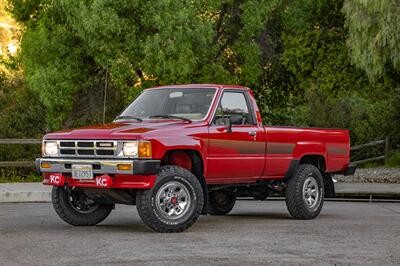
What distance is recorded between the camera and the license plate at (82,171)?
12172 millimetres

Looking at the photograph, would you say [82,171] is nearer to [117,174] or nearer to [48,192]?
[117,174]

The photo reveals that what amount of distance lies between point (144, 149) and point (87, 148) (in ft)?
2.93

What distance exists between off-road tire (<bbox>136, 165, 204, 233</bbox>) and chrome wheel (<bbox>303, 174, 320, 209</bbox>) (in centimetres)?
292

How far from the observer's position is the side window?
13.3 meters

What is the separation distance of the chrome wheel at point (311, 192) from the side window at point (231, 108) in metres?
1.69

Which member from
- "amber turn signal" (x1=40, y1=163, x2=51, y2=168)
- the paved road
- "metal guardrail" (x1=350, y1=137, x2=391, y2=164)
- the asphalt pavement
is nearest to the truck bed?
the paved road

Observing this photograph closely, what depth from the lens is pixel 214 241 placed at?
1130cm

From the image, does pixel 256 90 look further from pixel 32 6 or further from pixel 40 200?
pixel 40 200

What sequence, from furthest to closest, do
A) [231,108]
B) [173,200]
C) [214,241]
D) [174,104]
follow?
[231,108] < [174,104] < [173,200] < [214,241]

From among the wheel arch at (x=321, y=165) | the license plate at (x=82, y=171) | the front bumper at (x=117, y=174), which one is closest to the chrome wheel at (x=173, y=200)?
the front bumper at (x=117, y=174)

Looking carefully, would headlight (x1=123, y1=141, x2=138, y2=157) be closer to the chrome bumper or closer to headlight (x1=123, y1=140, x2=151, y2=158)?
headlight (x1=123, y1=140, x2=151, y2=158)

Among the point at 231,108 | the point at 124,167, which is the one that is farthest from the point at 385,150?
the point at 124,167

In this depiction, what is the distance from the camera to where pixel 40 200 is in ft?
64.5

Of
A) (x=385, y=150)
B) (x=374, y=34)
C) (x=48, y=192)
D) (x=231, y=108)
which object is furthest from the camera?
(x=385, y=150)
